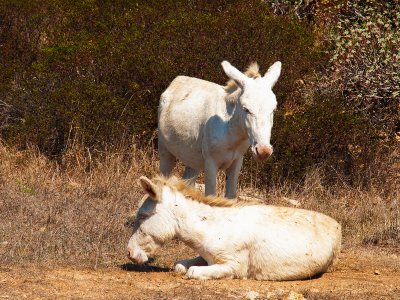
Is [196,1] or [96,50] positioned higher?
[196,1]

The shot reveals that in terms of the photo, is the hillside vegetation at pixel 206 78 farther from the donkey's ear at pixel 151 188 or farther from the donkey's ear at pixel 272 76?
the donkey's ear at pixel 151 188

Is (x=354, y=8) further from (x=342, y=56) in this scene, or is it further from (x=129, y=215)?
(x=129, y=215)

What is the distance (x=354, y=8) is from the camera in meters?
16.7

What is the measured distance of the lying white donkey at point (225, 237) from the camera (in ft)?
25.3

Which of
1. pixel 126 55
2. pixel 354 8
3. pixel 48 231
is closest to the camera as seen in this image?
pixel 48 231

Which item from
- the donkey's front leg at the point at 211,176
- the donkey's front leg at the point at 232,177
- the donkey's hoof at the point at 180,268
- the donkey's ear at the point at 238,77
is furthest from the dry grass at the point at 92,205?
the donkey's ear at the point at 238,77

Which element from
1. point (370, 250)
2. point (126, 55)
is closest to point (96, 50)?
point (126, 55)

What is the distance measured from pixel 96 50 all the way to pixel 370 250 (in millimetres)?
7181

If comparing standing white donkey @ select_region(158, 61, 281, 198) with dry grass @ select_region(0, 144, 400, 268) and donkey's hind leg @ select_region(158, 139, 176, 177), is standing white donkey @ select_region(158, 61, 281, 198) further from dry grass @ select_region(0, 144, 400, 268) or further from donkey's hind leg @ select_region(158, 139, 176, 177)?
dry grass @ select_region(0, 144, 400, 268)

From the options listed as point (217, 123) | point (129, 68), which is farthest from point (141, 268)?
point (129, 68)

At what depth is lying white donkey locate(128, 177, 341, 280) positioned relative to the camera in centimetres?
770

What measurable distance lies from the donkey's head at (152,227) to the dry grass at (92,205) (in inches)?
19.1

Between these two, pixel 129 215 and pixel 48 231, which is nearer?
pixel 48 231

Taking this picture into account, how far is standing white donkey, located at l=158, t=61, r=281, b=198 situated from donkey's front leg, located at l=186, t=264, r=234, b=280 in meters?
1.54
